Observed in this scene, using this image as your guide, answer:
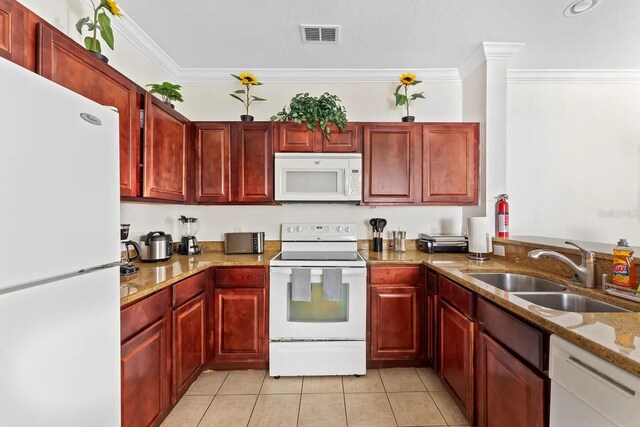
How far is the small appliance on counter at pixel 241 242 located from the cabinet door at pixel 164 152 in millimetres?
540

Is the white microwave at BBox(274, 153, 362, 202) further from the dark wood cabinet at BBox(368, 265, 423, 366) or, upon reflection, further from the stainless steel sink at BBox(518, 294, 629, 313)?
the stainless steel sink at BBox(518, 294, 629, 313)

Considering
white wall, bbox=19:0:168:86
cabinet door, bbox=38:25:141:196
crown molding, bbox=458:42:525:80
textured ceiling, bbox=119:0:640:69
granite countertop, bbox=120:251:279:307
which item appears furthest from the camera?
crown molding, bbox=458:42:525:80

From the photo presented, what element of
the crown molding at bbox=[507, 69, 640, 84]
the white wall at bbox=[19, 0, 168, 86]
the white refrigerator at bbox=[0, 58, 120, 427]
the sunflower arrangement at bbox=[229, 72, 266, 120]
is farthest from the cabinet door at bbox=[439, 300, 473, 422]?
the white wall at bbox=[19, 0, 168, 86]

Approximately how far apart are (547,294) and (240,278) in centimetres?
197

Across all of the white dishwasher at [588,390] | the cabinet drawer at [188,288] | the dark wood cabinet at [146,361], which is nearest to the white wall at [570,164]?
the white dishwasher at [588,390]

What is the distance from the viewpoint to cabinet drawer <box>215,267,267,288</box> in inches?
93.2

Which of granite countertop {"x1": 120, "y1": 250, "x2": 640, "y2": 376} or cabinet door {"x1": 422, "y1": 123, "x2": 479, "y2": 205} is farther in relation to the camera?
cabinet door {"x1": 422, "y1": 123, "x2": 479, "y2": 205}

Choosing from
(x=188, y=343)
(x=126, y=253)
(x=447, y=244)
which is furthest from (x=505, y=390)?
(x=126, y=253)

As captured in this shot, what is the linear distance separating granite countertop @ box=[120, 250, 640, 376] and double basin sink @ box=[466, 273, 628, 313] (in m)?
0.04

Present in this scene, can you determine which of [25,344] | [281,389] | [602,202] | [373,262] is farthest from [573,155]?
[25,344]

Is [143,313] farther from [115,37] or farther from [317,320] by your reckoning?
[115,37]

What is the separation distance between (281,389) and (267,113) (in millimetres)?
2456

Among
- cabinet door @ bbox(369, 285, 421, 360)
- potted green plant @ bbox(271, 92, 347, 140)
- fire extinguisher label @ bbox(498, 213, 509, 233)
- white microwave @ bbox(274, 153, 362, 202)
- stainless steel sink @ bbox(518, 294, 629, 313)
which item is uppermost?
potted green plant @ bbox(271, 92, 347, 140)

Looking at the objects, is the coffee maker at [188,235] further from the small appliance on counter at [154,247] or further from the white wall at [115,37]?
the white wall at [115,37]
